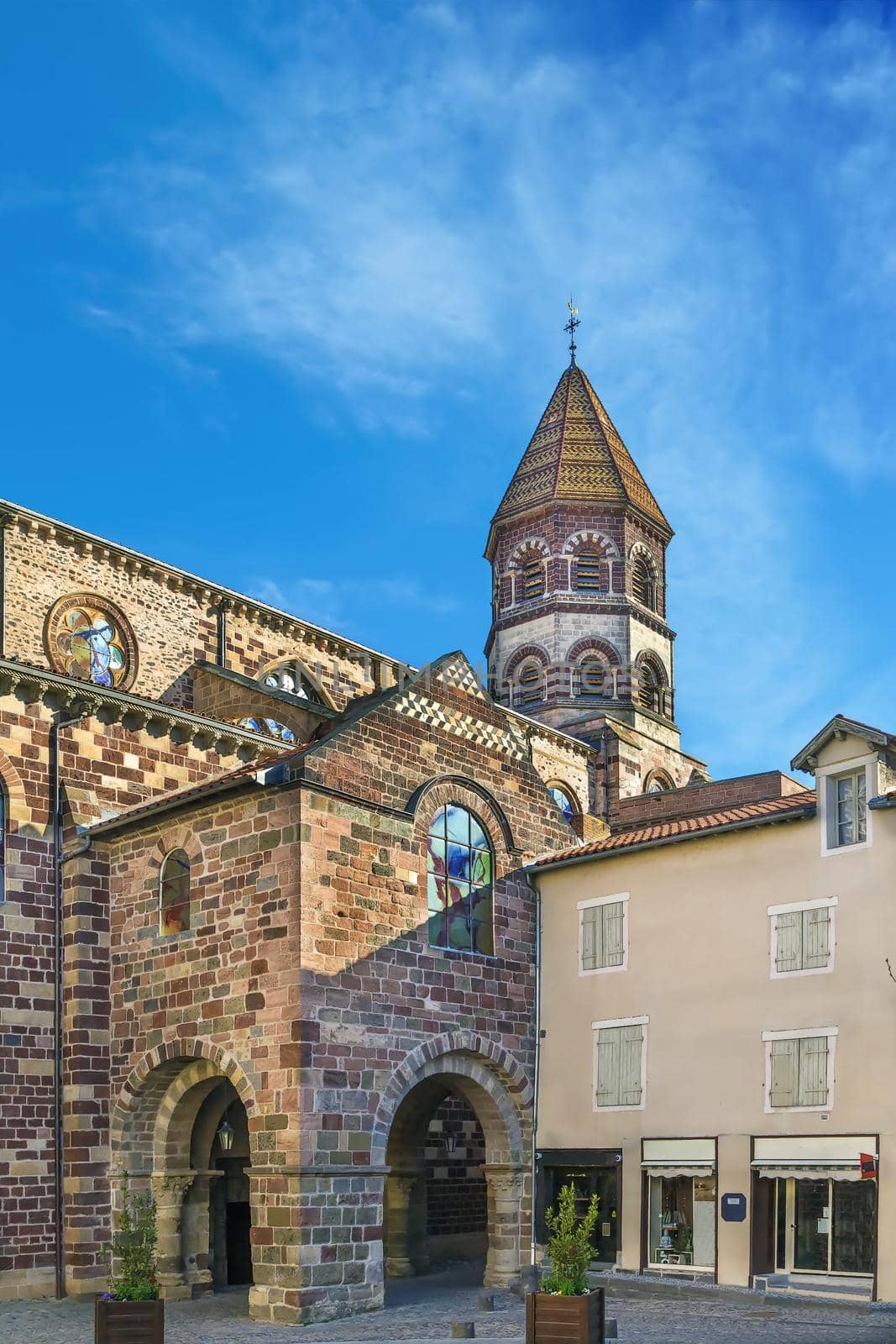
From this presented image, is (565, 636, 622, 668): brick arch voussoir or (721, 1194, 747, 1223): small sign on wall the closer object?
(721, 1194, 747, 1223): small sign on wall

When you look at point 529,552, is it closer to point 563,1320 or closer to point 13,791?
point 13,791

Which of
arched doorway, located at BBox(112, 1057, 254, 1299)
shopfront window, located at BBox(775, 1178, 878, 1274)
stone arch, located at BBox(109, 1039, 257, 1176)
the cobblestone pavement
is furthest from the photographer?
arched doorway, located at BBox(112, 1057, 254, 1299)

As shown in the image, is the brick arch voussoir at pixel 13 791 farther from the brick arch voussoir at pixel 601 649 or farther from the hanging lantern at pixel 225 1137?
the brick arch voussoir at pixel 601 649

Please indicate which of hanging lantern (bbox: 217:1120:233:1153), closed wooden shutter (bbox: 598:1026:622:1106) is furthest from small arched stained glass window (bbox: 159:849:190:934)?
closed wooden shutter (bbox: 598:1026:622:1106)

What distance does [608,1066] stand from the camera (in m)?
21.0

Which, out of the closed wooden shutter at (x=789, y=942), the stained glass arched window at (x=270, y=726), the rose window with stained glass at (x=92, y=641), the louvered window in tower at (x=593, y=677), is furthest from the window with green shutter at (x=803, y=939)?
the louvered window in tower at (x=593, y=677)

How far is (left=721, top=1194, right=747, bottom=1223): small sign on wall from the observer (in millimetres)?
18766

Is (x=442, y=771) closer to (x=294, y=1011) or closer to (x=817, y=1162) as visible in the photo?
(x=294, y=1011)

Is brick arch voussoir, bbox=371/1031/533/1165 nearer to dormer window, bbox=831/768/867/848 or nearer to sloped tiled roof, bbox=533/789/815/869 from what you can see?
sloped tiled roof, bbox=533/789/815/869

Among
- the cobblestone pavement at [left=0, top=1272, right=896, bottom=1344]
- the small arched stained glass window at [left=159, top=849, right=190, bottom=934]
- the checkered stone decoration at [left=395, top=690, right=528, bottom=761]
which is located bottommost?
the cobblestone pavement at [left=0, top=1272, right=896, bottom=1344]

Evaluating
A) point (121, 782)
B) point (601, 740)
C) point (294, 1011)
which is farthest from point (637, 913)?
point (601, 740)

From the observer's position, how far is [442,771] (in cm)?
2192

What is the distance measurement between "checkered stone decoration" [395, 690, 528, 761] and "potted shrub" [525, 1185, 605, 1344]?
854 cm

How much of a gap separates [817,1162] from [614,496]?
28695 millimetres
